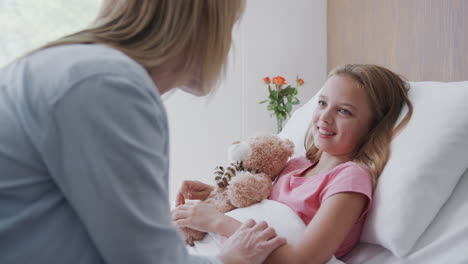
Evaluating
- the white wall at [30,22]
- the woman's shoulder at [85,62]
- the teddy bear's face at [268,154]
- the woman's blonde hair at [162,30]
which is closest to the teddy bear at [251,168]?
the teddy bear's face at [268,154]

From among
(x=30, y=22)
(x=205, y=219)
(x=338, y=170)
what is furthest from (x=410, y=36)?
(x=30, y=22)

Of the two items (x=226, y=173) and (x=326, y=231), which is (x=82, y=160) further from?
(x=226, y=173)

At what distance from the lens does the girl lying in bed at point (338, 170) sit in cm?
95

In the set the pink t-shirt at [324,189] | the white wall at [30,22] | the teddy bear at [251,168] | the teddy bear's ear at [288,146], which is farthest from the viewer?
the white wall at [30,22]

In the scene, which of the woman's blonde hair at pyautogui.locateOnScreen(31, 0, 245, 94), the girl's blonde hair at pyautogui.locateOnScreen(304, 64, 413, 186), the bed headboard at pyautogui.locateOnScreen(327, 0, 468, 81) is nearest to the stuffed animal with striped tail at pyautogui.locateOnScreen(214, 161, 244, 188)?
the girl's blonde hair at pyautogui.locateOnScreen(304, 64, 413, 186)

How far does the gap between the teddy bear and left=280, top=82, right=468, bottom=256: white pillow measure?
0.35 m

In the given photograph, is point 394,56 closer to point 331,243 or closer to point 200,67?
point 331,243

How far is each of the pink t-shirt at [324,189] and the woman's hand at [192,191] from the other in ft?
0.84

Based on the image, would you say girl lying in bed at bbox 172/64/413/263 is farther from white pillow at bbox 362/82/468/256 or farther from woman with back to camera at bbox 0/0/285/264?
woman with back to camera at bbox 0/0/285/264

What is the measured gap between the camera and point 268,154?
4.27 feet

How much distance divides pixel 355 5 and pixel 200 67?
1.96m

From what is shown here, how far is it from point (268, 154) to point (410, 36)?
953mm

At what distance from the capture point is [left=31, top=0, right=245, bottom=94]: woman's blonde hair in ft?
2.15

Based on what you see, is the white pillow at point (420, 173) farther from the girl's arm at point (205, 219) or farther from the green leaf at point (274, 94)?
the green leaf at point (274, 94)
